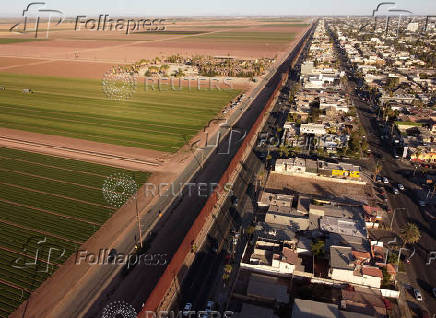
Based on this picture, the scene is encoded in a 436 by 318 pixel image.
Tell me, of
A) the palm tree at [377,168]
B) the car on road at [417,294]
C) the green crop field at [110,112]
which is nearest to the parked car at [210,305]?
the car on road at [417,294]

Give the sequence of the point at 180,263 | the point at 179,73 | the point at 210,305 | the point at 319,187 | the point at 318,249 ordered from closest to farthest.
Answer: the point at 210,305, the point at 180,263, the point at 318,249, the point at 319,187, the point at 179,73

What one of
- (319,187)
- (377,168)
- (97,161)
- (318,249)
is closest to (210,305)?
(318,249)

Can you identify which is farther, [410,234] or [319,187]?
[319,187]

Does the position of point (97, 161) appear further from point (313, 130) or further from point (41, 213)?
point (313, 130)

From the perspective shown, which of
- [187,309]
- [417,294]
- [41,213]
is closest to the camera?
[187,309]

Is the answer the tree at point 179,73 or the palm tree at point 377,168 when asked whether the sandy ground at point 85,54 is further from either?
the palm tree at point 377,168

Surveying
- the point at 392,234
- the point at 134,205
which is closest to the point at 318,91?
the point at 392,234

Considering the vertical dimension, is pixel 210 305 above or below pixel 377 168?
below

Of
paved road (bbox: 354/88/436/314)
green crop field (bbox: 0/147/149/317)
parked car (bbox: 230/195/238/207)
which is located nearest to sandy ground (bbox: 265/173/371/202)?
paved road (bbox: 354/88/436/314)
